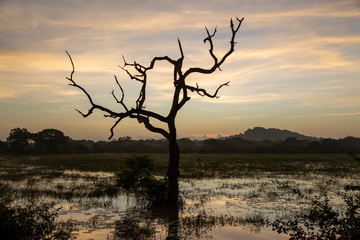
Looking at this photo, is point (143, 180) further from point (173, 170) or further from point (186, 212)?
point (186, 212)

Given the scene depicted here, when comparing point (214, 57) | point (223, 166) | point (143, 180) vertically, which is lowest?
point (223, 166)

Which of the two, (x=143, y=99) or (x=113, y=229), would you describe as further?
(x=143, y=99)

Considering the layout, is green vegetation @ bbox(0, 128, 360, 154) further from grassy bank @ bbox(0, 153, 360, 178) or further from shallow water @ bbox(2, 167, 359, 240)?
shallow water @ bbox(2, 167, 359, 240)

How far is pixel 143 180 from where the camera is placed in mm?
16844

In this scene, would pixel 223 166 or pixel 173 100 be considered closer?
pixel 173 100

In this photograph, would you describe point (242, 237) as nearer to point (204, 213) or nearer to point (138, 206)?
point (204, 213)

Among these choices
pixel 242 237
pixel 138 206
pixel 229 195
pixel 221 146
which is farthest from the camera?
pixel 221 146

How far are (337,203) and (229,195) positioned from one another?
5482 mm

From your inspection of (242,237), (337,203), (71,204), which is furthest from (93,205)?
(337,203)

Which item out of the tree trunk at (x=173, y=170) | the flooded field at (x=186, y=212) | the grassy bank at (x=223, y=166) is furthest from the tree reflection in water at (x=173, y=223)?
the grassy bank at (x=223, y=166)

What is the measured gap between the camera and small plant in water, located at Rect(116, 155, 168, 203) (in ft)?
52.3

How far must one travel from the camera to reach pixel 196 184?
23.2 meters

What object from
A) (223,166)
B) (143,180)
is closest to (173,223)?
(143,180)

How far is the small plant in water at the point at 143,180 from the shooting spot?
1595 centimetres
